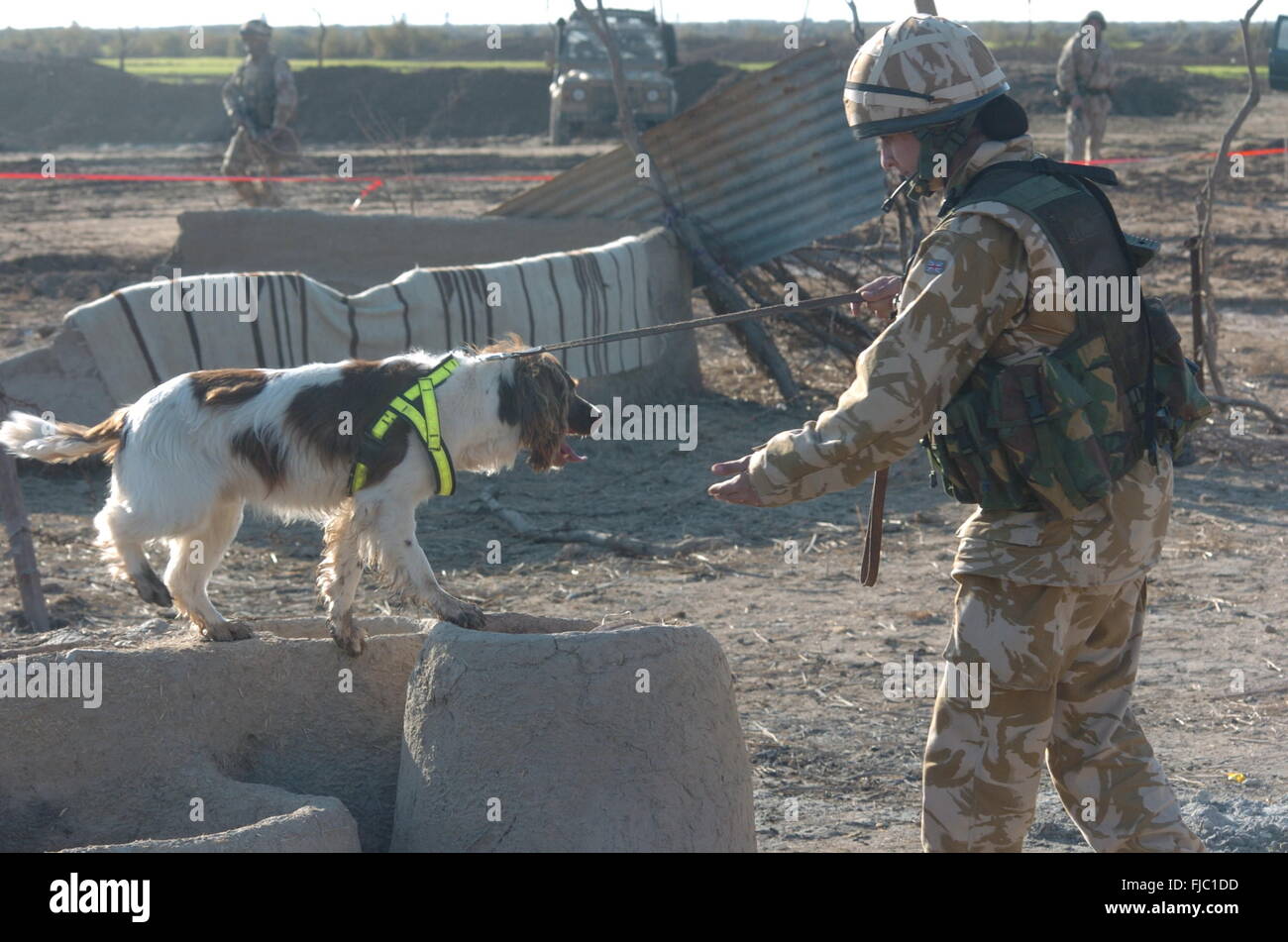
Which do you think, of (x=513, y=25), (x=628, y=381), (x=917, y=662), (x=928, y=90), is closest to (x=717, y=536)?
(x=917, y=662)

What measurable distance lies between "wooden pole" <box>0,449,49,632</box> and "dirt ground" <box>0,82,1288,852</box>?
151 millimetres

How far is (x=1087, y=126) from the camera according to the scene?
66.9ft

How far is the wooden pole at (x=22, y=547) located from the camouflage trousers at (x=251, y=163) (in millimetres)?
9631

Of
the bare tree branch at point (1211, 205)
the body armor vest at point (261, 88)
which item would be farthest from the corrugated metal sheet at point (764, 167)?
the body armor vest at point (261, 88)

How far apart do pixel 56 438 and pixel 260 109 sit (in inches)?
430

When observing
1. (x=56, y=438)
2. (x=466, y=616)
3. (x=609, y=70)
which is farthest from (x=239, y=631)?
(x=609, y=70)

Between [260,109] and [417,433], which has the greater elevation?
[260,109]

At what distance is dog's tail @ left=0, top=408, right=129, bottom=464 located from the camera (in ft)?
16.9

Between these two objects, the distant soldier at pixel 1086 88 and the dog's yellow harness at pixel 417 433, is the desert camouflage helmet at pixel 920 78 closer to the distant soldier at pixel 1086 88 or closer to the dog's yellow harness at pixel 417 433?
the dog's yellow harness at pixel 417 433

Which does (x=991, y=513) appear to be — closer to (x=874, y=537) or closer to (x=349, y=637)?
(x=874, y=537)

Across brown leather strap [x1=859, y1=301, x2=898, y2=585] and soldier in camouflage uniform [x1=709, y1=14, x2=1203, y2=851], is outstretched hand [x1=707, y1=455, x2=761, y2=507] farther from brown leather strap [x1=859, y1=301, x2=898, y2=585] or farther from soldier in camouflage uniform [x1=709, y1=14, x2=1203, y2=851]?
brown leather strap [x1=859, y1=301, x2=898, y2=585]

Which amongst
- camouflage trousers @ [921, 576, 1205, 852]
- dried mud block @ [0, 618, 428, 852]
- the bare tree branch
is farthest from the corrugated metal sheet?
camouflage trousers @ [921, 576, 1205, 852]
